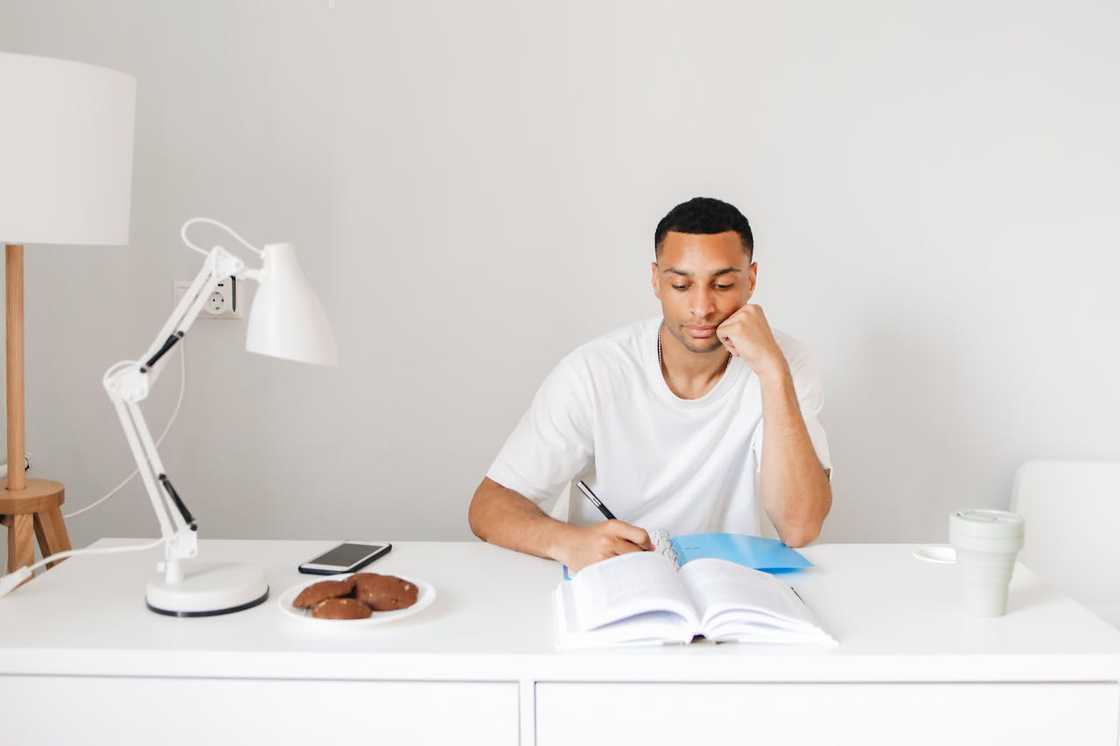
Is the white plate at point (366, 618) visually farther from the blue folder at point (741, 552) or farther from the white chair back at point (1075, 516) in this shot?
the white chair back at point (1075, 516)

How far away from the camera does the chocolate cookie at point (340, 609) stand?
1213 mm

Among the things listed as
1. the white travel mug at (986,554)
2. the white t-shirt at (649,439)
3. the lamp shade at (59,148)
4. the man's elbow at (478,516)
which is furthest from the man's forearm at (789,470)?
the lamp shade at (59,148)

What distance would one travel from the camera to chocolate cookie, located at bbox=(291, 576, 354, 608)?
125cm

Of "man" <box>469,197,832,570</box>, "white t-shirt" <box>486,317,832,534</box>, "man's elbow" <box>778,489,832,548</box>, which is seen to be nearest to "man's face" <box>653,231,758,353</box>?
"man" <box>469,197,832,570</box>

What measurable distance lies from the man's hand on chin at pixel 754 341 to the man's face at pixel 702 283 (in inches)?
1.8

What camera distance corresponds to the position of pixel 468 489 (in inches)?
93.3

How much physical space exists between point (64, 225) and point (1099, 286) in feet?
7.07

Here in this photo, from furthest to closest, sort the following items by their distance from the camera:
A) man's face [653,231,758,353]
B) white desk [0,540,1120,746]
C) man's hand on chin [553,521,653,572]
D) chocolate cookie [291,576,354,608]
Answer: man's face [653,231,758,353] → man's hand on chin [553,521,653,572] → chocolate cookie [291,576,354,608] → white desk [0,540,1120,746]

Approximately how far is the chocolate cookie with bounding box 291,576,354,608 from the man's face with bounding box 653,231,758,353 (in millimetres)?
776

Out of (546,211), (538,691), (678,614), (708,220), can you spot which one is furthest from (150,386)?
(546,211)

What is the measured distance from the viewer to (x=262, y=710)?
3.80 feet

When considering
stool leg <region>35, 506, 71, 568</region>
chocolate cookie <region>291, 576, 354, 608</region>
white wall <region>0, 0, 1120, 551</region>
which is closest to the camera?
chocolate cookie <region>291, 576, 354, 608</region>

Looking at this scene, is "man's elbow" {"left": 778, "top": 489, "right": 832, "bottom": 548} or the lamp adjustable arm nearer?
the lamp adjustable arm

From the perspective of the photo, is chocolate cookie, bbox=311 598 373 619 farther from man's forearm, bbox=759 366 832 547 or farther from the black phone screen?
man's forearm, bbox=759 366 832 547
